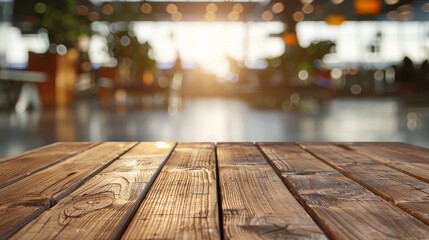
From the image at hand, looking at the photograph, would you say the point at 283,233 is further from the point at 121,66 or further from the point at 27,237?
the point at 121,66

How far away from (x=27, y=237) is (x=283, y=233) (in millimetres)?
319

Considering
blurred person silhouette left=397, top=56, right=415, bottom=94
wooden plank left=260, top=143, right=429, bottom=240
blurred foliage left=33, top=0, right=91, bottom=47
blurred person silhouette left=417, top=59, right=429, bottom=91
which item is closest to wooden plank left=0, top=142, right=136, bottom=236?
wooden plank left=260, top=143, right=429, bottom=240

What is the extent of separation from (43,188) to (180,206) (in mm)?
309

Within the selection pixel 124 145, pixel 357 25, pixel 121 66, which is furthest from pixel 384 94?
pixel 124 145

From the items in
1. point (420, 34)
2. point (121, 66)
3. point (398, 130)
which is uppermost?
point (420, 34)

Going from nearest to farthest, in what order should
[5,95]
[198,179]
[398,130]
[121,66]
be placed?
[198,179]
[398,130]
[5,95]
[121,66]

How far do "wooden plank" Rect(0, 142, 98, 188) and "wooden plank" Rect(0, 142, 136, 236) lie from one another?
0.10ft

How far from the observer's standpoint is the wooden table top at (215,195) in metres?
0.70

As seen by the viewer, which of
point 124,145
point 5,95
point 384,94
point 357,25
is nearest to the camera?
point 124,145

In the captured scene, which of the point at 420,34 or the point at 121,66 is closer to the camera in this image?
the point at 121,66

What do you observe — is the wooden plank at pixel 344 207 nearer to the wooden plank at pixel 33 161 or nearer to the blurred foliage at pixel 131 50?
the wooden plank at pixel 33 161

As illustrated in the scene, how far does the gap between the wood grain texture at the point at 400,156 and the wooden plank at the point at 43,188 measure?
28.3 inches

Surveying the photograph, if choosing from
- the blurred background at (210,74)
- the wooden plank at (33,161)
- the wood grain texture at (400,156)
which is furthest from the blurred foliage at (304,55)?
the wooden plank at (33,161)

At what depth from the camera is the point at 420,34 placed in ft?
78.1
